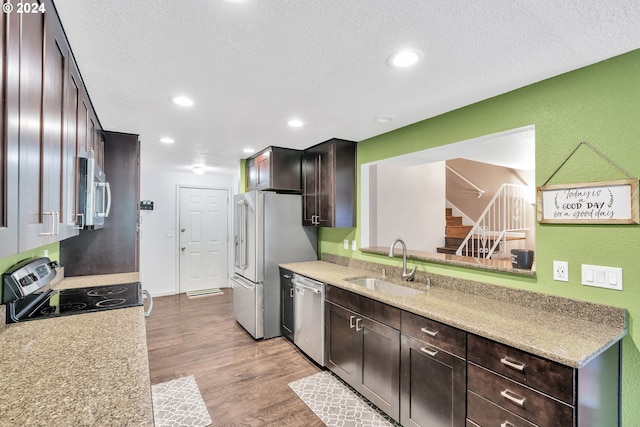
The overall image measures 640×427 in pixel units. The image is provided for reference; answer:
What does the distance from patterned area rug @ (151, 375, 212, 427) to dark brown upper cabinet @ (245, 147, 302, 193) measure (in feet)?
7.11

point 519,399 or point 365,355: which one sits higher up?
point 519,399

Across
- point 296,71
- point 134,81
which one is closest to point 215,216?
point 134,81

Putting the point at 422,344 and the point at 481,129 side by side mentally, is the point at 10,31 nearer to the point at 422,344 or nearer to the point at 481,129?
the point at 422,344

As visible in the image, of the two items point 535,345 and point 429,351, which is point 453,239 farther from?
point 535,345

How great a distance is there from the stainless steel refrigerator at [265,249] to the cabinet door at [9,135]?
2.72 metres

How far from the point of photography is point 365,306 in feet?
7.86

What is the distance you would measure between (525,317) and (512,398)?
19.9 inches

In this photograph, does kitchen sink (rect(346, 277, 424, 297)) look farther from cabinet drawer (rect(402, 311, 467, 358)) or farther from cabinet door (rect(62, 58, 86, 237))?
cabinet door (rect(62, 58, 86, 237))

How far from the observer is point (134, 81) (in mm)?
1946

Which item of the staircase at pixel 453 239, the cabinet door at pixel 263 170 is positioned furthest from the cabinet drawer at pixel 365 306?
the staircase at pixel 453 239

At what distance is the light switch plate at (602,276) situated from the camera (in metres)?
1.64

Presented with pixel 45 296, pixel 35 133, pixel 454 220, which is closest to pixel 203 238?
pixel 45 296

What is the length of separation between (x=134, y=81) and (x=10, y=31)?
1196 millimetres

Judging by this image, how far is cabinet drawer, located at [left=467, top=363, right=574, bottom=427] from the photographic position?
1.33 meters
